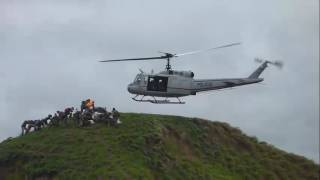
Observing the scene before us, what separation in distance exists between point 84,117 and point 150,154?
25.9 ft

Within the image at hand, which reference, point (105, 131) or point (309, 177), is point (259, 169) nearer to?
point (309, 177)

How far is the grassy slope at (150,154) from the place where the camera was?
212ft

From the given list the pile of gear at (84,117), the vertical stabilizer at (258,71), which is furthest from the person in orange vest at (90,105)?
the vertical stabilizer at (258,71)

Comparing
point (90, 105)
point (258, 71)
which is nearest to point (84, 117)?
point (90, 105)

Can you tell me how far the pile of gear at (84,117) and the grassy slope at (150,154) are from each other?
0.72 metres

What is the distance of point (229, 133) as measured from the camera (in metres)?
79.0

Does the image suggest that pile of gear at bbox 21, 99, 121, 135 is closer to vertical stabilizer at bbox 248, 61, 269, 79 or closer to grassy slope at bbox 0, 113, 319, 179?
grassy slope at bbox 0, 113, 319, 179

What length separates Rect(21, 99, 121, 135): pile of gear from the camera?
71125 millimetres

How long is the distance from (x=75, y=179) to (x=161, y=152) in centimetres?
978

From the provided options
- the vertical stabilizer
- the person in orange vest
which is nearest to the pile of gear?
the person in orange vest

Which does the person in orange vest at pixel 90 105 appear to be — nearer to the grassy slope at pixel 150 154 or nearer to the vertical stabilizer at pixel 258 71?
the grassy slope at pixel 150 154

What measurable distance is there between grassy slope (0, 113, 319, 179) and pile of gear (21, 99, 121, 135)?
0.72 meters

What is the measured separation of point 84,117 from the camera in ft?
234

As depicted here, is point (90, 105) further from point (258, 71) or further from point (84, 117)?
point (258, 71)
